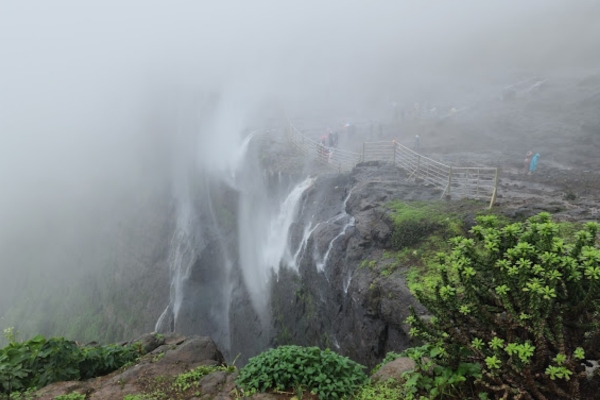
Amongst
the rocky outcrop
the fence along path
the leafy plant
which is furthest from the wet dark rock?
the fence along path

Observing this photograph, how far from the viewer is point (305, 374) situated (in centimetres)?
513

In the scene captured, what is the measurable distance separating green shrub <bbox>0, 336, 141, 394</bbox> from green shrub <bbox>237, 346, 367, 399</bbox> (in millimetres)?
3271

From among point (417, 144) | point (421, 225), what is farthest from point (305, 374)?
point (417, 144)

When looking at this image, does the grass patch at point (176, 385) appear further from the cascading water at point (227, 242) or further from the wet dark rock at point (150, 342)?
the cascading water at point (227, 242)

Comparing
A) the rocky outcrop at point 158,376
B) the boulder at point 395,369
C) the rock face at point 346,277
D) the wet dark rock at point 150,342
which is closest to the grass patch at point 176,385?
the rocky outcrop at point 158,376

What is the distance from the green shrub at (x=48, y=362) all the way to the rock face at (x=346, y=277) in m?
6.07

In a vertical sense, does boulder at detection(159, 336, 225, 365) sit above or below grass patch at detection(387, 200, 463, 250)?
below

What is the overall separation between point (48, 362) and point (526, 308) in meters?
7.40

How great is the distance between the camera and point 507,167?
17.0 meters

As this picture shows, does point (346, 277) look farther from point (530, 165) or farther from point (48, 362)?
point (530, 165)

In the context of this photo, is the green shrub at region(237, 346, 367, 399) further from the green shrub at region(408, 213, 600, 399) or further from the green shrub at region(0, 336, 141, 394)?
the green shrub at region(0, 336, 141, 394)

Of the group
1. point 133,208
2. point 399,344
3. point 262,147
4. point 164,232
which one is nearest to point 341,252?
point 399,344

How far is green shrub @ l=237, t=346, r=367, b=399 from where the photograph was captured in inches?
197

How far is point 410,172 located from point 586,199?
571 cm
